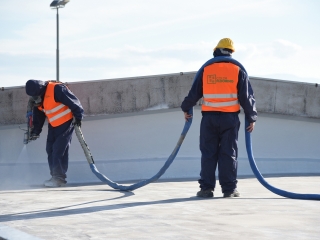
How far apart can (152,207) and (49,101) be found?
347 centimetres

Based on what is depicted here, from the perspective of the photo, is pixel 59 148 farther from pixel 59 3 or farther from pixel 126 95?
pixel 59 3

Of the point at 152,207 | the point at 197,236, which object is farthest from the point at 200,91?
the point at 197,236

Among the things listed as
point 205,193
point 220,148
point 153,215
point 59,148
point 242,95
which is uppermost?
point 242,95

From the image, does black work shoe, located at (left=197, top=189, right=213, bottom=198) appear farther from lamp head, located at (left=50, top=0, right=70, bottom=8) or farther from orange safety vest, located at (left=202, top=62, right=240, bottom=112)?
lamp head, located at (left=50, top=0, right=70, bottom=8)

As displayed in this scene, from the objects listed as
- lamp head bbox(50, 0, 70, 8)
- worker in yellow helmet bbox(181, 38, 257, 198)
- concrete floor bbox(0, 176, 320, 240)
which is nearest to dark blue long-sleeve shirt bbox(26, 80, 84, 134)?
concrete floor bbox(0, 176, 320, 240)

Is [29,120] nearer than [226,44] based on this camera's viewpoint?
No

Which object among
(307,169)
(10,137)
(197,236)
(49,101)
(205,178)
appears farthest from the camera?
(307,169)

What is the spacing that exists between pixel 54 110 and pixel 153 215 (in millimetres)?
3956

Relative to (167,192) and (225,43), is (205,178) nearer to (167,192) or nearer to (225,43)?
(167,192)

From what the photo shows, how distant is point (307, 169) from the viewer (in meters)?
11.4

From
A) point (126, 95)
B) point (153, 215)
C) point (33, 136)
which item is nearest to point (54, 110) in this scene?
point (33, 136)

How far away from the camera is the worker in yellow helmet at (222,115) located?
24.9 feet

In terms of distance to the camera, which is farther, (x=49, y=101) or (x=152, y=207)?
(x=49, y=101)

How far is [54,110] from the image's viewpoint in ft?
31.1
